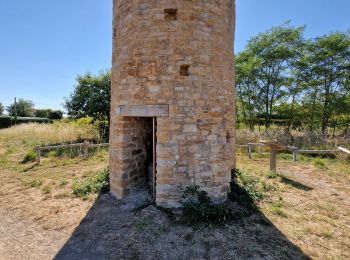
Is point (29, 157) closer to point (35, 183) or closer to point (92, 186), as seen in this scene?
point (35, 183)

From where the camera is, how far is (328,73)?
627 inches

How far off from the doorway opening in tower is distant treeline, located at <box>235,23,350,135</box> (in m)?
12.4

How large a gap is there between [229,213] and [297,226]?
4.56 ft

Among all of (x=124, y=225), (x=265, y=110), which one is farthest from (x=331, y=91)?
(x=124, y=225)

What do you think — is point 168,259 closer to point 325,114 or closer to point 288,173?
point 288,173

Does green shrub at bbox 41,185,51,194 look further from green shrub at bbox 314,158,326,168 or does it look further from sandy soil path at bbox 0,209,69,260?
green shrub at bbox 314,158,326,168

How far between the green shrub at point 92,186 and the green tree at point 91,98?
10396 mm

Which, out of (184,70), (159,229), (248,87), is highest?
(248,87)

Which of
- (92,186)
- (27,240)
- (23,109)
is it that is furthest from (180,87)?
(23,109)

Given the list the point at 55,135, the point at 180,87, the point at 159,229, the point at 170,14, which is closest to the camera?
the point at 159,229

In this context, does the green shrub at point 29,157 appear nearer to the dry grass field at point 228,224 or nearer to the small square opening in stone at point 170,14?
the dry grass field at point 228,224

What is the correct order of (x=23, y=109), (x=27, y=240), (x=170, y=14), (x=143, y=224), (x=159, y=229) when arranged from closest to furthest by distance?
(x=27, y=240)
(x=159, y=229)
(x=143, y=224)
(x=170, y=14)
(x=23, y=109)

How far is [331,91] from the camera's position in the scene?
16062mm

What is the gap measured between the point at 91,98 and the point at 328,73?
16.7m
